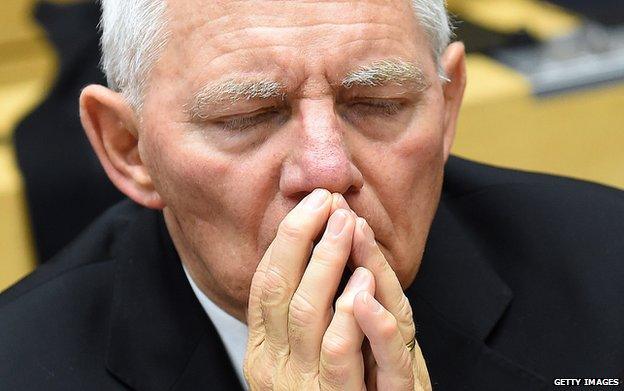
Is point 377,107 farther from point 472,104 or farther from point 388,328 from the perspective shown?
point 472,104

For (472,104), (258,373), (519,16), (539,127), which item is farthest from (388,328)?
(519,16)

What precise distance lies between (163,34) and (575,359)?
3.37ft

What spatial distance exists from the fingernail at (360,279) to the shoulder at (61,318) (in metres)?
0.57

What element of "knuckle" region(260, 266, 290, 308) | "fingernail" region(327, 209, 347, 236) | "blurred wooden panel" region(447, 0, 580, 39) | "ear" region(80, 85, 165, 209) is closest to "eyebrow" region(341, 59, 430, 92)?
"fingernail" region(327, 209, 347, 236)

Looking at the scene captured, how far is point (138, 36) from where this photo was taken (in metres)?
1.90

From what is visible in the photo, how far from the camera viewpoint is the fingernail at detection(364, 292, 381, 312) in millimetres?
1699

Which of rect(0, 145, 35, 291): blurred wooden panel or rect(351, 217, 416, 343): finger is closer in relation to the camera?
rect(351, 217, 416, 343): finger

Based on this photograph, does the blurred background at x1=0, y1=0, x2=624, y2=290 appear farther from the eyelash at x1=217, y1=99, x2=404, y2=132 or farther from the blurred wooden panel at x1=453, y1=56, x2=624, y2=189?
the eyelash at x1=217, y1=99, x2=404, y2=132

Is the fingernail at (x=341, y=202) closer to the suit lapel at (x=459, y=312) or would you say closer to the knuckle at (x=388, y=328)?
the knuckle at (x=388, y=328)

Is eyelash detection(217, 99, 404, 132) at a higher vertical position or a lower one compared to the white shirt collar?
higher

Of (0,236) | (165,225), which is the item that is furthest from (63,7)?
(165,225)

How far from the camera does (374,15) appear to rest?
1.83m

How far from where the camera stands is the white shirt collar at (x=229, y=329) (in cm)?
215

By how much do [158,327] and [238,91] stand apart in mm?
568
